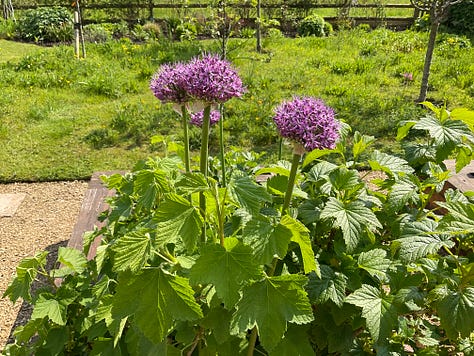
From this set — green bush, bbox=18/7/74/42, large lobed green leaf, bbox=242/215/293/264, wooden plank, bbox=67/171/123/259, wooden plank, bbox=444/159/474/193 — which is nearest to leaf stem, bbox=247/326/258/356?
large lobed green leaf, bbox=242/215/293/264

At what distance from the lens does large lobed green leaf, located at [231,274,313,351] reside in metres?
1.30

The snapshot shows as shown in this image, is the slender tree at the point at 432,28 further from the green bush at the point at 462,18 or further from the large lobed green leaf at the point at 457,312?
the large lobed green leaf at the point at 457,312

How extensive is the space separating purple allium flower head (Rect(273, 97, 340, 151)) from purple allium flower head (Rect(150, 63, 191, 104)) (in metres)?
0.34

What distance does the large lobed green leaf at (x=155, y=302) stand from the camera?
127cm

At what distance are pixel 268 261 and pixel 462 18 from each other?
37.7 feet

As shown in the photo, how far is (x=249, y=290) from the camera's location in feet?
4.47

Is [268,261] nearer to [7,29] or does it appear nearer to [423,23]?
[423,23]

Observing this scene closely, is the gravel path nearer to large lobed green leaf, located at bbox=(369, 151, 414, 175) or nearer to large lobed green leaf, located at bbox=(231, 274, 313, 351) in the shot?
large lobed green leaf, located at bbox=(231, 274, 313, 351)

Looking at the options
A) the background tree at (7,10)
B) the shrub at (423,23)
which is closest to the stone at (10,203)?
the background tree at (7,10)

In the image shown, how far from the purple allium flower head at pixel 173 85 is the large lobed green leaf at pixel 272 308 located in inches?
27.6

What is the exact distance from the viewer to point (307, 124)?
145 centimetres

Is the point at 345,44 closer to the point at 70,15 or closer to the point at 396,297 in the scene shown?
the point at 70,15

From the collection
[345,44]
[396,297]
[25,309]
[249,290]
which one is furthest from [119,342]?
[345,44]

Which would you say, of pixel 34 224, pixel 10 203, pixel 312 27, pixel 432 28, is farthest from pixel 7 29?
pixel 432 28
